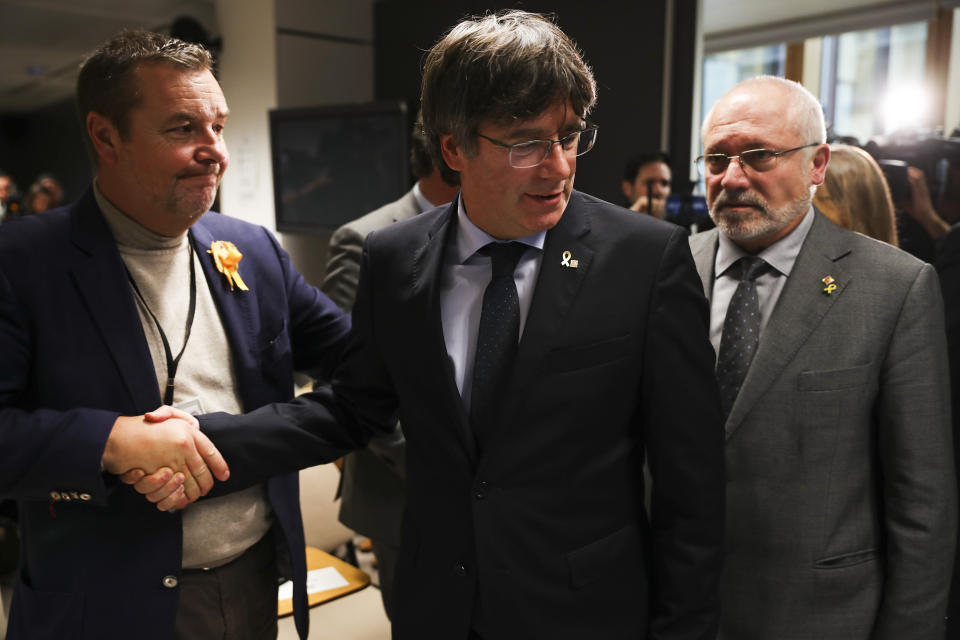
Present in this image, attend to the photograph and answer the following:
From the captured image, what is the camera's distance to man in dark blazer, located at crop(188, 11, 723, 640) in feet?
3.79

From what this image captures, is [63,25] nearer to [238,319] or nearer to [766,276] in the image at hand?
[238,319]

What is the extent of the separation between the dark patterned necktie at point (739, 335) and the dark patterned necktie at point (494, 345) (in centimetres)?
46

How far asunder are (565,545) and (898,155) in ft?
6.92

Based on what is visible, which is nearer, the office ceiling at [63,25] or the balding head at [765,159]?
the balding head at [765,159]

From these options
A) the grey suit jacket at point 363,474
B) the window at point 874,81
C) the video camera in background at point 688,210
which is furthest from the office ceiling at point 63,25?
the window at point 874,81

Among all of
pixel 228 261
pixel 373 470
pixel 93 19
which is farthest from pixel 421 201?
pixel 93 19

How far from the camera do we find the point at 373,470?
2.16 metres

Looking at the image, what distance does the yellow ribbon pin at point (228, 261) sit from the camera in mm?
1501

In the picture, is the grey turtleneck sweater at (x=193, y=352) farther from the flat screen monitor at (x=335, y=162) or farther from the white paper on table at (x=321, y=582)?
the flat screen monitor at (x=335, y=162)

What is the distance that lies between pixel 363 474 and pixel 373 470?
35mm

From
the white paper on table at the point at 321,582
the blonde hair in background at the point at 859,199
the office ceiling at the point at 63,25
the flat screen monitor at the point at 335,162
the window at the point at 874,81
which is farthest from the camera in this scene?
the office ceiling at the point at 63,25

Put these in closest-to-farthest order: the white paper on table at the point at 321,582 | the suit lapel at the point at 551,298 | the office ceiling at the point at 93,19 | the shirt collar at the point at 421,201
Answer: the suit lapel at the point at 551,298 → the shirt collar at the point at 421,201 → the white paper on table at the point at 321,582 → the office ceiling at the point at 93,19

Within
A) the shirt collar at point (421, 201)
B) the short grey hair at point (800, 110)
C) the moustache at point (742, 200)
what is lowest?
the shirt collar at point (421, 201)

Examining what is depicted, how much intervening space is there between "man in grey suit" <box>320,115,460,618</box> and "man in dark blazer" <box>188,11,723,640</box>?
0.80 m
